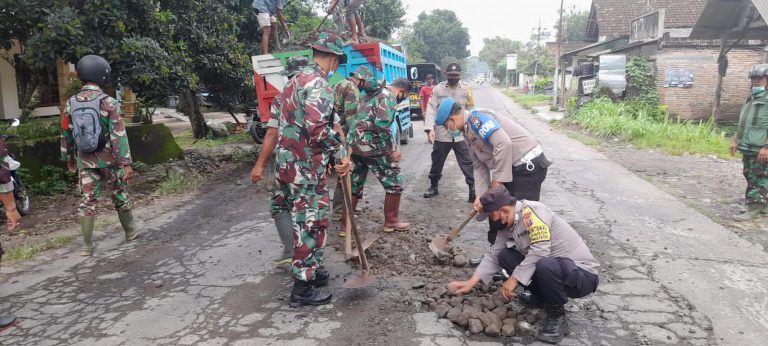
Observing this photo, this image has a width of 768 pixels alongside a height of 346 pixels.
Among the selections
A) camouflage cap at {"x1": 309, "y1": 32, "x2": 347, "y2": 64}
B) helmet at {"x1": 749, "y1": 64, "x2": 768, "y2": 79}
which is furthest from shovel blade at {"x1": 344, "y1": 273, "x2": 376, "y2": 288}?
helmet at {"x1": 749, "y1": 64, "x2": 768, "y2": 79}

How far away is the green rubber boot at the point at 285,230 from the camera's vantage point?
3.95 metres

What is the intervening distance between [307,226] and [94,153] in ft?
8.14

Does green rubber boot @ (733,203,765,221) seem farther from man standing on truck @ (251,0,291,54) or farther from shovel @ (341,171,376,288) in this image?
man standing on truck @ (251,0,291,54)

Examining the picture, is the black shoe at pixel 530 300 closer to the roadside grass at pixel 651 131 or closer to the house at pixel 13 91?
the roadside grass at pixel 651 131

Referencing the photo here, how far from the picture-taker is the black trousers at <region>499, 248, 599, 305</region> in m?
2.85

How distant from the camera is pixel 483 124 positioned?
3.61 m

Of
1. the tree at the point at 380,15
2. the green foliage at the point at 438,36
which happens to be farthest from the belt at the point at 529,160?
the green foliage at the point at 438,36

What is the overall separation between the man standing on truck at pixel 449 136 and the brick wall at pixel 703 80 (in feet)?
36.3

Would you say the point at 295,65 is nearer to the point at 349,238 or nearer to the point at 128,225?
the point at 349,238

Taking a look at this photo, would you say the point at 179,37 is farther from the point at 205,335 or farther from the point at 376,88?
the point at 205,335

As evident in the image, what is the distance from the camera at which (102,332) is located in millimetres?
3168

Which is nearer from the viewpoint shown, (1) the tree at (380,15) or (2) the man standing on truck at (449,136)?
(2) the man standing on truck at (449,136)

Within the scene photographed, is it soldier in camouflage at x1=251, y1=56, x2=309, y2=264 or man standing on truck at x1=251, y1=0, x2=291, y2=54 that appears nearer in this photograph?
soldier in camouflage at x1=251, y1=56, x2=309, y2=264

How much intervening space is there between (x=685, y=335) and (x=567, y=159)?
6677 millimetres
